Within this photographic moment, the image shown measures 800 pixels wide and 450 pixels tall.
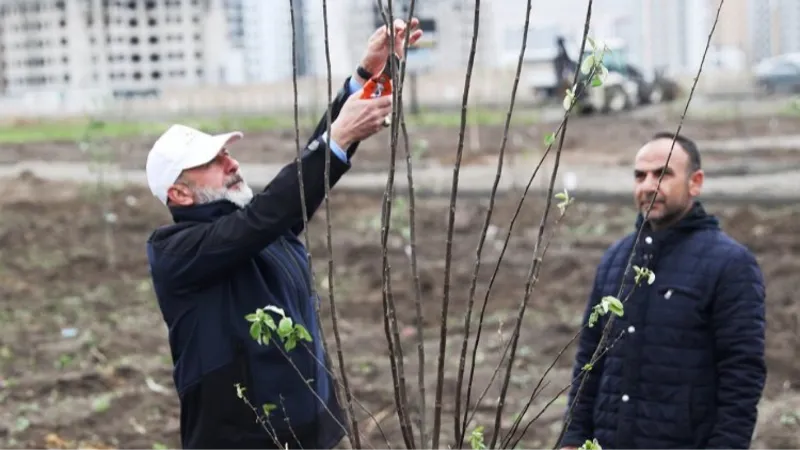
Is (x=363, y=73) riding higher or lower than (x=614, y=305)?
higher

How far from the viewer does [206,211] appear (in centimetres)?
349

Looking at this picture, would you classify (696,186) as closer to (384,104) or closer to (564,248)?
(384,104)

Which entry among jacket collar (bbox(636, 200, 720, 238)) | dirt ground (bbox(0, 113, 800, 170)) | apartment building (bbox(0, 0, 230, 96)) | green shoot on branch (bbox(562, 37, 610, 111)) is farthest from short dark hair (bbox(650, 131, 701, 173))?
apartment building (bbox(0, 0, 230, 96))

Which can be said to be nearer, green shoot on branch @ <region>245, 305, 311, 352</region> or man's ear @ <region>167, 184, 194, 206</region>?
green shoot on branch @ <region>245, 305, 311, 352</region>

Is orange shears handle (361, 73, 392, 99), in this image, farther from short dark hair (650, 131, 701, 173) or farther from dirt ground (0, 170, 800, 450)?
short dark hair (650, 131, 701, 173)

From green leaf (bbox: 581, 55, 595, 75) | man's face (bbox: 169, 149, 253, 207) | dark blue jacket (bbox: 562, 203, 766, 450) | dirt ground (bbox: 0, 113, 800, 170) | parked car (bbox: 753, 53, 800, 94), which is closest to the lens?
green leaf (bbox: 581, 55, 595, 75)

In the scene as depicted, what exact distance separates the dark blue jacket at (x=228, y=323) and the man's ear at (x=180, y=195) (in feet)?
0.07

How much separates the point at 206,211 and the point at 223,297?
25 centimetres

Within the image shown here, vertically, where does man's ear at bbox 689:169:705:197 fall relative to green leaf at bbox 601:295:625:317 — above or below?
below

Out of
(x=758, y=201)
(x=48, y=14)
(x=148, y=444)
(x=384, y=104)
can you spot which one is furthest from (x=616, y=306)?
(x=48, y=14)

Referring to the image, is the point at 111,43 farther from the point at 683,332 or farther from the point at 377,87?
the point at 377,87

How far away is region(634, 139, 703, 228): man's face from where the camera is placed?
150 inches

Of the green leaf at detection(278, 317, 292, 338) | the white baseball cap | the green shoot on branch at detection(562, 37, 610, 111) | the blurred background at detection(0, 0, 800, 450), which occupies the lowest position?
the blurred background at detection(0, 0, 800, 450)

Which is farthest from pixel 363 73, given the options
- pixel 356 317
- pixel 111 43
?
pixel 111 43
